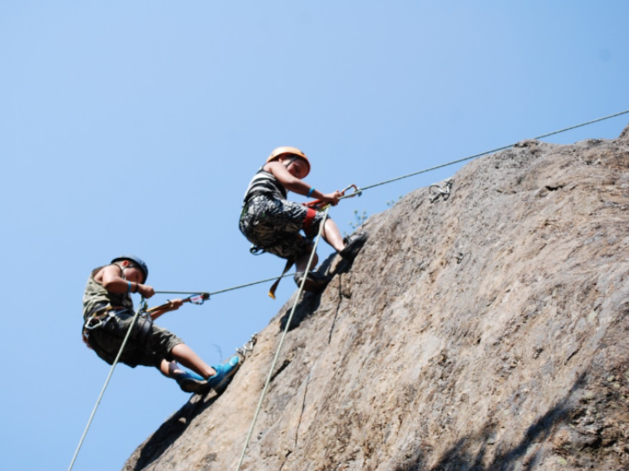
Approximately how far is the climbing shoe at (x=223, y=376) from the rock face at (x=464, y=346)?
6.1 inches

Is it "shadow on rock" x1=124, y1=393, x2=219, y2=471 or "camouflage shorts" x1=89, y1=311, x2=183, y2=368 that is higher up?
"camouflage shorts" x1=89, y1=311, x2=183, y2=368

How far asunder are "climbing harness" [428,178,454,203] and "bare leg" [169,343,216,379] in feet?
9.33

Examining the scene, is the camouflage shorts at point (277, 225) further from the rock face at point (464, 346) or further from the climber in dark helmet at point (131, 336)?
the climber in dark helmet at point (131, 336)

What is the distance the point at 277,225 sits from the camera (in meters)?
8.18

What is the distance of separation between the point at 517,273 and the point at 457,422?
121cm

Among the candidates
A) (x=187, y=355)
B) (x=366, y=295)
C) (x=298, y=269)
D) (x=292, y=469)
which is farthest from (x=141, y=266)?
(x=292, y=469)

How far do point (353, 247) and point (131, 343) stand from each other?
8.42ft

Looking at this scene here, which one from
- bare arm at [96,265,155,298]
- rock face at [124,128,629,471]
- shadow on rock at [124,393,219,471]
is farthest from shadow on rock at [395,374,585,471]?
bare arm at [96,265,155,298]

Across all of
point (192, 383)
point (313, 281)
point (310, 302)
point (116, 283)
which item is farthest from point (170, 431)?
point (313, 281)

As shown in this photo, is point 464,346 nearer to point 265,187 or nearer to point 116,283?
point 265,187

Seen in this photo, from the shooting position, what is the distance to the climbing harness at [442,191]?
741 cm

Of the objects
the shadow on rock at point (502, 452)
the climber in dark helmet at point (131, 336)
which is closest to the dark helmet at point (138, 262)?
the climber in dark helmet at point (131, 336)

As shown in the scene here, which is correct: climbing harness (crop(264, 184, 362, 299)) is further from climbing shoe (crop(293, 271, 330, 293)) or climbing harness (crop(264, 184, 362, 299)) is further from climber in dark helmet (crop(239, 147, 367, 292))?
climbing shoe (crop(293, 271, 330, 293))

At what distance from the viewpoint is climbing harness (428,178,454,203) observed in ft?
24.3
